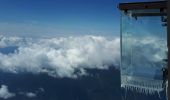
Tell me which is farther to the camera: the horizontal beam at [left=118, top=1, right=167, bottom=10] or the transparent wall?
the transparent wall

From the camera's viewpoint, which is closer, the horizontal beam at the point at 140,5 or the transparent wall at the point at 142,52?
the horizontal beam at the point at 140,5

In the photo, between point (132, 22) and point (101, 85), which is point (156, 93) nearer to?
point (132, 22)

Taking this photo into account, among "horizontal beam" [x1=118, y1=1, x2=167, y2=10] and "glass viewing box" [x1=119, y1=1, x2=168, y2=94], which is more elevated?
"horizontal beam" [x1=118, y1=1, x2=167, y2=10]

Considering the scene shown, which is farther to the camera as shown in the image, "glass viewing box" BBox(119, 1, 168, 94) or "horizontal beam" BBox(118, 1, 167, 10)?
"glass viewing box" BBox(119, 1, 168, 94)

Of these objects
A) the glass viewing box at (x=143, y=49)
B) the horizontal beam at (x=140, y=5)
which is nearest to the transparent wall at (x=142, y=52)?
the glass viewing box at (x=143, y=49)

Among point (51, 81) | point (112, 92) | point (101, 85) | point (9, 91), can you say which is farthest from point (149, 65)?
point (51, 81)

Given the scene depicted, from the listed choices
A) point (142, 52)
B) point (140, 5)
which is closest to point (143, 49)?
point (142, 52)

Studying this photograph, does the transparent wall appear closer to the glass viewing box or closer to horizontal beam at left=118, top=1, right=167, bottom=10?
the glass viewing box

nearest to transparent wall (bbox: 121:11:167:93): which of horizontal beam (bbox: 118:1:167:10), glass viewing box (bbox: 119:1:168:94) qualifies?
glass viewing box (bbox: 119:1:168:94)

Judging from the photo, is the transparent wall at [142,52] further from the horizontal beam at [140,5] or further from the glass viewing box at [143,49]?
the horizontal beam at [140,5]
